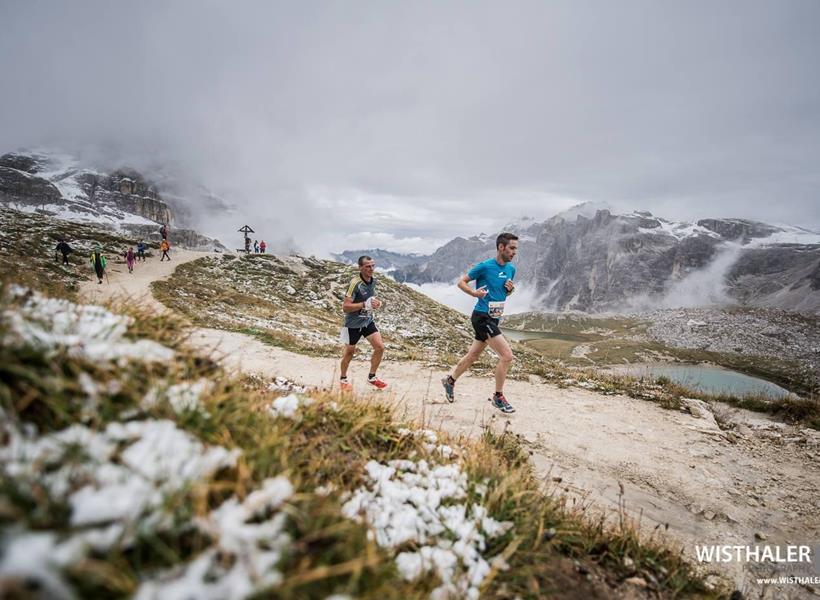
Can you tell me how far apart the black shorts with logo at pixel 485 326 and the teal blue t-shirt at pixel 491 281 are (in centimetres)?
14

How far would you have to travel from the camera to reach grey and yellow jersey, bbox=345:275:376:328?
8969mm

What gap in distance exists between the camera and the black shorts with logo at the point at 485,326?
332 inches

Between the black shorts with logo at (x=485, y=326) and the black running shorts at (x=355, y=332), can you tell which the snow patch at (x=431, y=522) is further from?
the black running shorts at (x=355, y=332)

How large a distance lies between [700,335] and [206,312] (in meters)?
232

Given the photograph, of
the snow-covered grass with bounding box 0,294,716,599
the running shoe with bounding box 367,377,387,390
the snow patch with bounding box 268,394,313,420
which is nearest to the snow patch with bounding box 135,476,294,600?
the snow-covered grass with bounding box 0,294,716,599

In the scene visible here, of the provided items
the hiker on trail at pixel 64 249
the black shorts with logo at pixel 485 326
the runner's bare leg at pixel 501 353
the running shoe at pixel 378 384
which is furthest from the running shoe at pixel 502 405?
the hiker on trail at pixel 64 249

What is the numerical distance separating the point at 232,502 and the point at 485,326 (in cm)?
684

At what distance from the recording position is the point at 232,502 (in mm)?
2195

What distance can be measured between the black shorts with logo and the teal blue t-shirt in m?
0.14

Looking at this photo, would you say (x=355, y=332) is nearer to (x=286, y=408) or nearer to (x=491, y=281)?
(x=491, y=281)

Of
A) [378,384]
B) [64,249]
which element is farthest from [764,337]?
[64,249]

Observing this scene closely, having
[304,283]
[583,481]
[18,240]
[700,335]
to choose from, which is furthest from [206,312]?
[700,335]

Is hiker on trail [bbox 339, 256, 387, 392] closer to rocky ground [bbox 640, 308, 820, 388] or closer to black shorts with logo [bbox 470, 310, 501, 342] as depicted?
black shorts with logo [bbox 470, 310, 501, 342]

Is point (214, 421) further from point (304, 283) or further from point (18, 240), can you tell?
point (18, 240)
